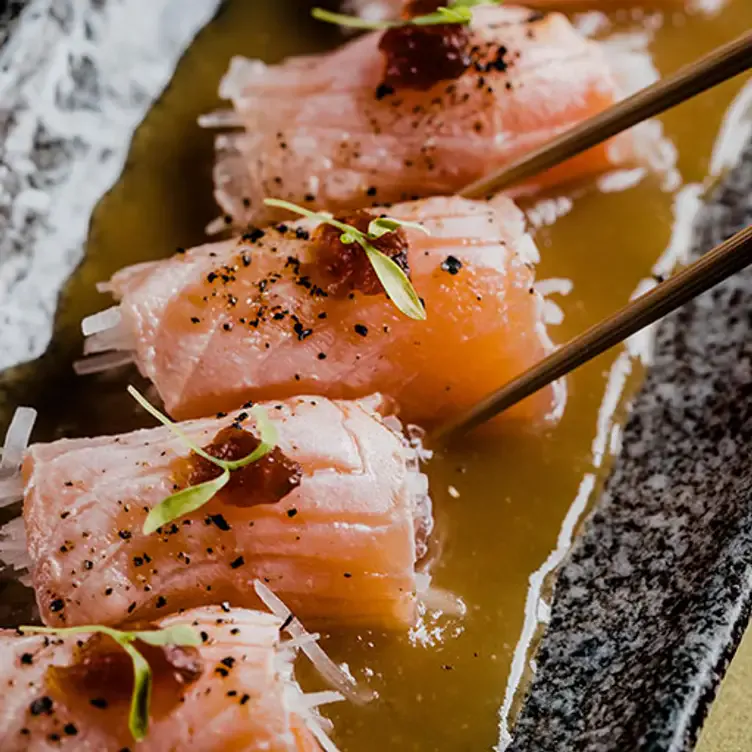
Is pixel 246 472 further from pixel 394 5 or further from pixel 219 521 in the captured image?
pixel 394 5

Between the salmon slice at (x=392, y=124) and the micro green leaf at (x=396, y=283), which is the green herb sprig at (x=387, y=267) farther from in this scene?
Answer: the salmon slice at (x=392, y=124)

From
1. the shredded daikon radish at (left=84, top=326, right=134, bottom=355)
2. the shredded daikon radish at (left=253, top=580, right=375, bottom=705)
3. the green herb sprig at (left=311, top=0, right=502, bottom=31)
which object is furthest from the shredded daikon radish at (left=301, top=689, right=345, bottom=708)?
the green herb sprig at (left=311, top=0, right=502, bottom=31)

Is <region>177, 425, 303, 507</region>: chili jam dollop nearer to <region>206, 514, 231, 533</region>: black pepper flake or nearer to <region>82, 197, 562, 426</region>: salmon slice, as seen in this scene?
<region>206, 514, 231, 533</region>: black pepper flake

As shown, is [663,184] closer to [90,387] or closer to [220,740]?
[90,387]

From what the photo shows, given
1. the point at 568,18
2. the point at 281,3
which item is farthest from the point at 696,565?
the point at 281,3

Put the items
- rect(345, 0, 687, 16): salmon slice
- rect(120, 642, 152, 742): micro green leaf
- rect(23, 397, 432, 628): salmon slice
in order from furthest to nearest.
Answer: rect(345, 0, 687, 16): salmon slice < rect(23, 397, 432, 628): salmon slice < rect(120, 642, 152, 742): micro green leaf

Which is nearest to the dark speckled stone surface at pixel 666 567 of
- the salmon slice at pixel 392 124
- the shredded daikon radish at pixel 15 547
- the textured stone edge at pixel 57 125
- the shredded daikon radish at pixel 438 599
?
the shredded daikon radish at pixel 438 599
